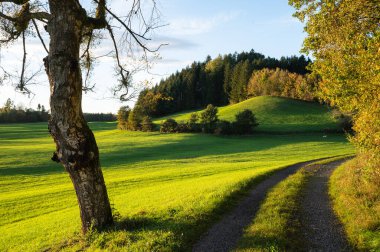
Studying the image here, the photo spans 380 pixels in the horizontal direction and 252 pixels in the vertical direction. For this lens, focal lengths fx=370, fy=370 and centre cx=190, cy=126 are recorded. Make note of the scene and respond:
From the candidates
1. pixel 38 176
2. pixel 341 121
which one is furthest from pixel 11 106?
pixel 341 121

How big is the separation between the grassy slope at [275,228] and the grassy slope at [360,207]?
1690 mm

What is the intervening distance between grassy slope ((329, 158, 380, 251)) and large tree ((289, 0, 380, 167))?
4.28ft

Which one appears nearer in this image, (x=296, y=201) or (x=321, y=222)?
(x=321, y=222)

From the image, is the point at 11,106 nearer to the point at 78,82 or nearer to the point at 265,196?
the point at 78,82

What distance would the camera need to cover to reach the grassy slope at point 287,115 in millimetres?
94812

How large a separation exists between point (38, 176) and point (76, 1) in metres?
38.4

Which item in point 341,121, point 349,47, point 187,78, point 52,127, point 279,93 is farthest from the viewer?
point 187,78

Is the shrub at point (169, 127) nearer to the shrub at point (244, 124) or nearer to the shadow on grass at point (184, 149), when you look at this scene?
the shadow on grass at point (184, 149)

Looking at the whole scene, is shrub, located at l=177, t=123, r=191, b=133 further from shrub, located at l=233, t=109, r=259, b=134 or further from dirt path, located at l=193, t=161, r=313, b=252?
dirt path, located at l=193, t=161, r=313, b=252

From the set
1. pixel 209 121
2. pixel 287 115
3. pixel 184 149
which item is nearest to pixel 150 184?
pixel 184 149

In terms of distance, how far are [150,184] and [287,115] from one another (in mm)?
85695

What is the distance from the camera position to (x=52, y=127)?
410 inches

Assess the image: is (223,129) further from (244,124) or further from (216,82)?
(216,82)

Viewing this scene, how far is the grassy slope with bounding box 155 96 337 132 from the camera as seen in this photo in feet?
311
